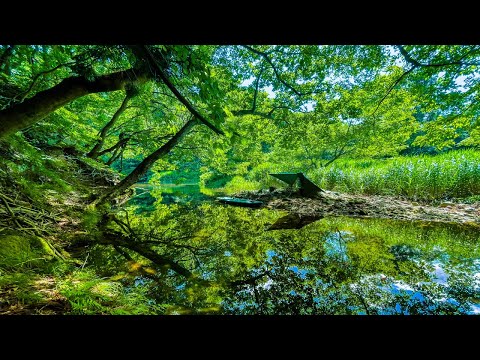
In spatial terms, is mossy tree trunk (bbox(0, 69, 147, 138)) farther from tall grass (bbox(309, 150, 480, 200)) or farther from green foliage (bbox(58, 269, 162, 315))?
tall grass (bbox(309, 150, 480, 200))

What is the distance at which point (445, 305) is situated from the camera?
1268 mm

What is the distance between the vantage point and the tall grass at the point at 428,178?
5.20m

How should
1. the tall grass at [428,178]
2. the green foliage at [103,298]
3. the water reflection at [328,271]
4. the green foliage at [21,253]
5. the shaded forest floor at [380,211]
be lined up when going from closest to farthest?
the green foliage at [103,298], the water reflection at [328,271], the green foliage at [21,253], the shaded forest floor at [380,211], the tall grass at [428,178]

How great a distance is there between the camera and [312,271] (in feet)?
5.80

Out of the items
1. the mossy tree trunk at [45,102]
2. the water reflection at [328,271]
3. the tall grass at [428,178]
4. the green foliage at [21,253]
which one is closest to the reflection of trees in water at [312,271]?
the water reflection at [328,271]

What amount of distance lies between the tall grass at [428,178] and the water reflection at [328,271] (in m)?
3.33

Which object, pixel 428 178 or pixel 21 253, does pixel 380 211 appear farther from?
pixel 21 253

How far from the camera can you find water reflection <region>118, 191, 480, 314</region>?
4.25 ft

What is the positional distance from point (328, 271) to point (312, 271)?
0.47 ft

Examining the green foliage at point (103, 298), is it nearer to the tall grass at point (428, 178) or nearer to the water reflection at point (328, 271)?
the water reflection at point (328, 271)

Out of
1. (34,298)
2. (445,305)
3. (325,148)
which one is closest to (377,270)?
(445,305)
